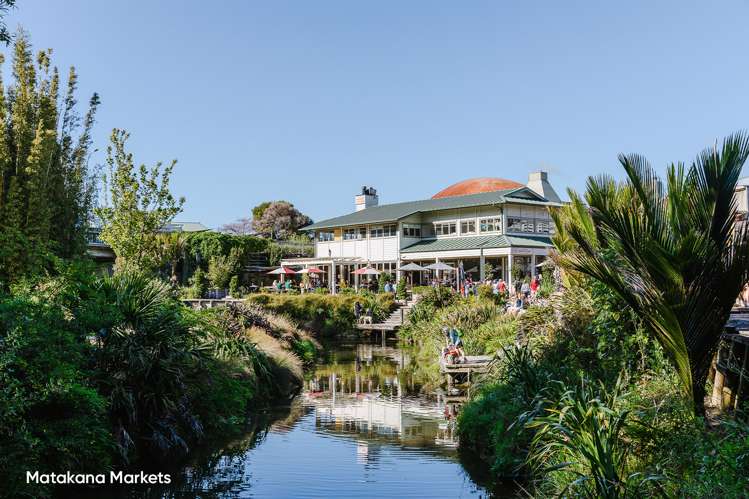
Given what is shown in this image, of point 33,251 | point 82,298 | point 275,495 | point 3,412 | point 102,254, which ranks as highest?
point 102,254

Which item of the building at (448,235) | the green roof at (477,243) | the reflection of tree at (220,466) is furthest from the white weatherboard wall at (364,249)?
the reflection of tree at (220,466)

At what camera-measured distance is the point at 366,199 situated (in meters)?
59.8

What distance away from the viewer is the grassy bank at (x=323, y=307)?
34.8 metres

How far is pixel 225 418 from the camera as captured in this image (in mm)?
13898

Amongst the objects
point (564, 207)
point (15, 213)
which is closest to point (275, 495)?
point (15, 213)

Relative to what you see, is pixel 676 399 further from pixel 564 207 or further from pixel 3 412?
pixel 3 412

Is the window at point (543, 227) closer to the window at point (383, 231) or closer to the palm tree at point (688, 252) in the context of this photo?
the window at point (383, 231)

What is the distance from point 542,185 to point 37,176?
4599cm

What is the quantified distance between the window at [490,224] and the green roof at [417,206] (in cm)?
133

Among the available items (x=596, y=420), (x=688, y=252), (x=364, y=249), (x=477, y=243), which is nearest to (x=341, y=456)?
(x=596, y=420)

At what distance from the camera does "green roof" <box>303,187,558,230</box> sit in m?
44.9

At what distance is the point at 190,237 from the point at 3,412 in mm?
47686

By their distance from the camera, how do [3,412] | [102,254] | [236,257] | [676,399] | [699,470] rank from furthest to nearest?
[236,257] → [102,254] → [676,399] → [3,412] → [699,470]

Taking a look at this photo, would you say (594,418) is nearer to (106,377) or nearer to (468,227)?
(106,377)
